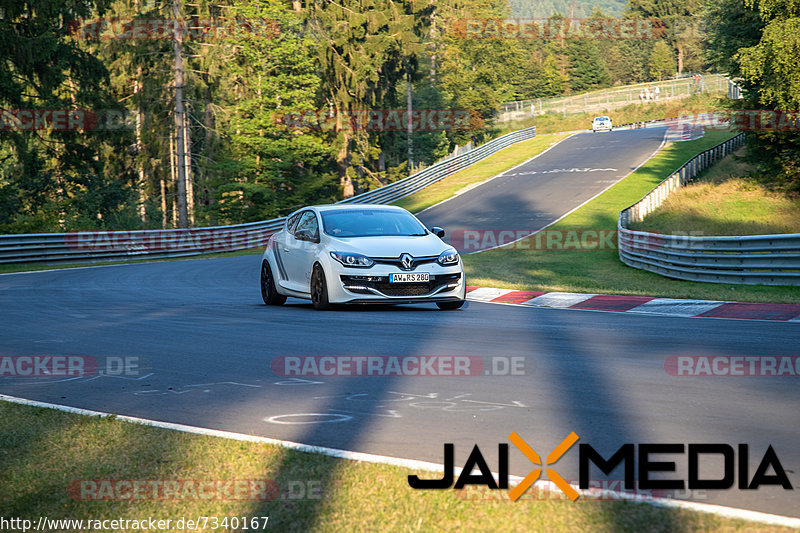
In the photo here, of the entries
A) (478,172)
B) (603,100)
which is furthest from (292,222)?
(603,100)

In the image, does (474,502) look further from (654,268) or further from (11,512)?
(654,268)

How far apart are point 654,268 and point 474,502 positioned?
19.4 meters

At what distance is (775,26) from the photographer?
30.2 m

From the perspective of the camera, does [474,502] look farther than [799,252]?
No

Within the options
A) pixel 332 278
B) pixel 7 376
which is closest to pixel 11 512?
pixel 7 376

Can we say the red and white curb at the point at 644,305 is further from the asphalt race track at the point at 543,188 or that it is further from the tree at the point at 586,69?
the tree at the point at 586,69

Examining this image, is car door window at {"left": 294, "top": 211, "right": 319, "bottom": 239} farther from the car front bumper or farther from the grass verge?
the grass verge

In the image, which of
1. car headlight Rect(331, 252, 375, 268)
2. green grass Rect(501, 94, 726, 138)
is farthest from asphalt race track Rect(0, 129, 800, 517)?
green grass Rect(501, 94, 726, 138)

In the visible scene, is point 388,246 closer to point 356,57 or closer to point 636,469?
point 636,469

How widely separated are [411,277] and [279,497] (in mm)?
8501

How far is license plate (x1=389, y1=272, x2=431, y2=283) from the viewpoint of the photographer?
12.5 m

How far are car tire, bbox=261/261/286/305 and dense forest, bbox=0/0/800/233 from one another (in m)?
18.7

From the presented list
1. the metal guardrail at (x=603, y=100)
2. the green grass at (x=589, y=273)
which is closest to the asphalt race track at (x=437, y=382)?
the green grass at (x=589, y=273)

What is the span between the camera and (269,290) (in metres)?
14.8
